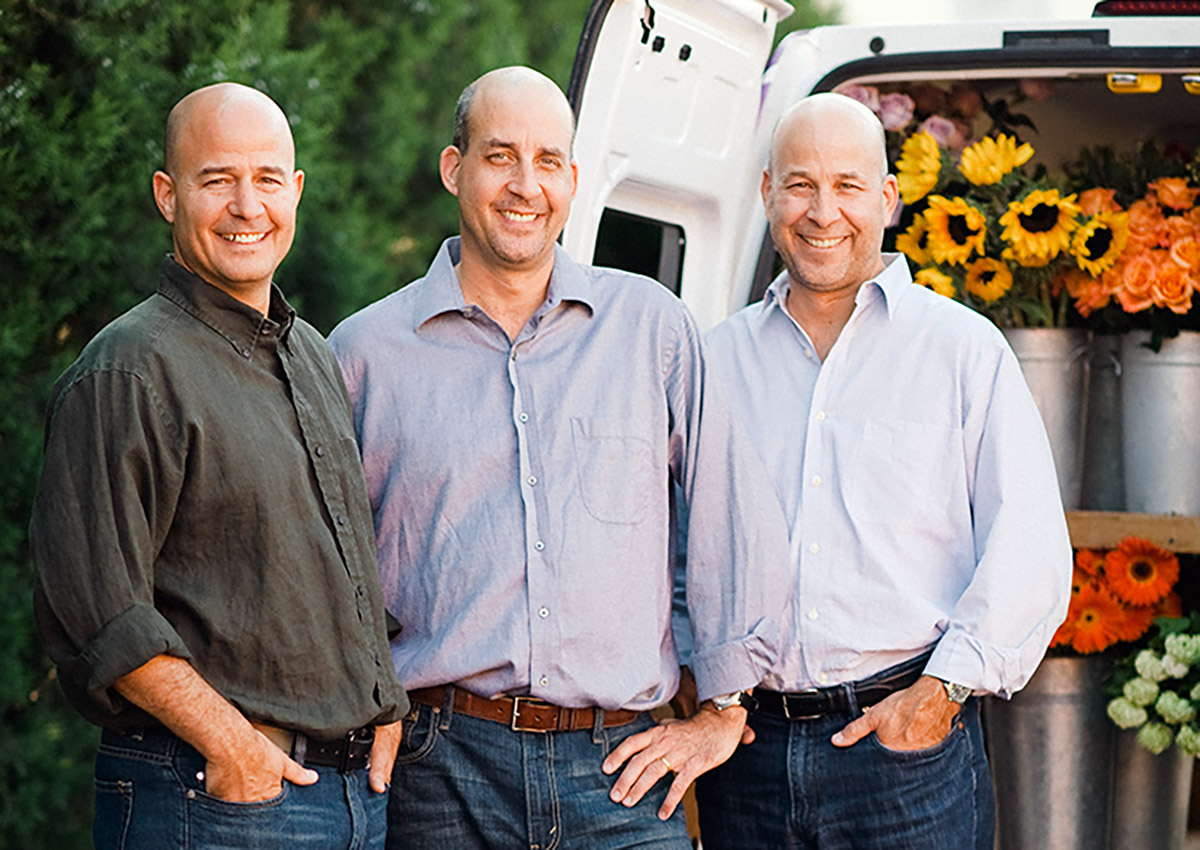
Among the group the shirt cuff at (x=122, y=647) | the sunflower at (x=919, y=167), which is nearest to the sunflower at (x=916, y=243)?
the sunflower at (x=919, y=167)

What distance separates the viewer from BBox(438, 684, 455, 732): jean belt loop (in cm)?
A: 246

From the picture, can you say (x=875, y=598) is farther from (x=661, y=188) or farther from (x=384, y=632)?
(x=661, y=188)

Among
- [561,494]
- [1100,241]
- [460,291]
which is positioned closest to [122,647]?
[561,494]

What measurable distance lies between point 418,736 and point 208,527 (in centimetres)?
59

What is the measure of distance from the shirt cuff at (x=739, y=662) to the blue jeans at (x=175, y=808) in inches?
28.4

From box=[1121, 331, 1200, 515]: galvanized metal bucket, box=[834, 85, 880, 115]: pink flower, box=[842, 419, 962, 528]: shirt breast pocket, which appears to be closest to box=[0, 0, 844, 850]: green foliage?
box=[834, 85, 880, 115]: pink flower

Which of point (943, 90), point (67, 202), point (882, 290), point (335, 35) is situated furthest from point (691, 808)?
point (335, 35)

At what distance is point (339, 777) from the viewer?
87.1 inches

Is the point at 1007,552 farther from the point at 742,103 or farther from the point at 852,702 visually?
the point at 742,103

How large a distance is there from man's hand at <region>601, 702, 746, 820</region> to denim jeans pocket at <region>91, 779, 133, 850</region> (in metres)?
0.76

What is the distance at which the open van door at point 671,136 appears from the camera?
329 centimetres

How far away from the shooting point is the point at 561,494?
2.49 m

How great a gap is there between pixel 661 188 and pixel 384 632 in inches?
62.8

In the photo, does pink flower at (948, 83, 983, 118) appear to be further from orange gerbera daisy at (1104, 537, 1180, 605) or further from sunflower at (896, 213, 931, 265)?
orange gerbera daisy at (1104, 537, 1180, 605)
